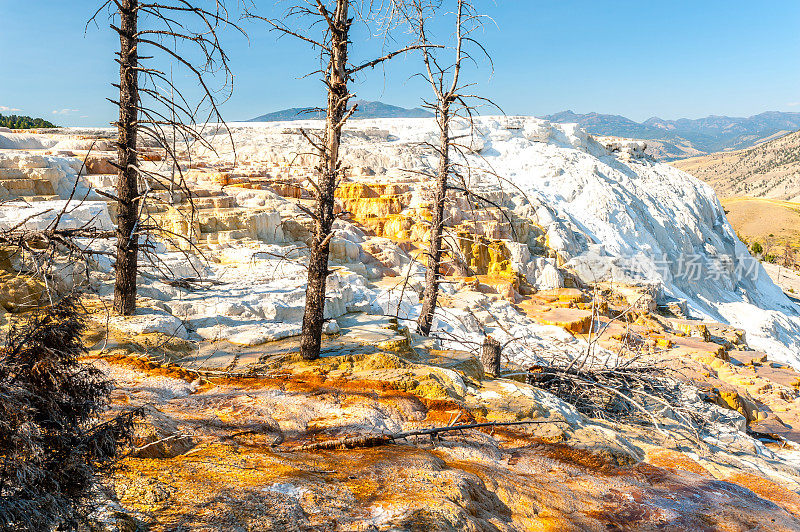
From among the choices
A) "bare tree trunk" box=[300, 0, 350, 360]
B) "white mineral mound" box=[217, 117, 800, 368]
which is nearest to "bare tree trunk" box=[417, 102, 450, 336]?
"bare tree trunk" box=[300, 0, 350, 360]

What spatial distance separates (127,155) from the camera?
5.70 metres

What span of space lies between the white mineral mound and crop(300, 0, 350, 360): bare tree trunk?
17063mm

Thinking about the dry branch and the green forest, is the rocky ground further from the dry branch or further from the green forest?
the green forest

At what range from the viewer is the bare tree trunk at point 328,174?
5387mm

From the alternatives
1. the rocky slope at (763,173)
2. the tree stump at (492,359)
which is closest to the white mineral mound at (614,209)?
the tree stump at (492,359)

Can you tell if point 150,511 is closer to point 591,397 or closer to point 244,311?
point 244,311

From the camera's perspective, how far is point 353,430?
3977 mm

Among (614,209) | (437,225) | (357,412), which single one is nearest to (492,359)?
(437,225)

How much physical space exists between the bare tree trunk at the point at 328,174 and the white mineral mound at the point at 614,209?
17.1m

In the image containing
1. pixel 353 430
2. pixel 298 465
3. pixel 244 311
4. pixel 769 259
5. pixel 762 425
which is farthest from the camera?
pixel 769 259

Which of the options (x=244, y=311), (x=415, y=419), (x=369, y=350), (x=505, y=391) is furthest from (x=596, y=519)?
(x=244, y=311)

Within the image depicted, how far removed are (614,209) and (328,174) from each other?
2885cm

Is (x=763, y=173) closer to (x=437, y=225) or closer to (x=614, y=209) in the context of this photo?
(x=614, y=209)

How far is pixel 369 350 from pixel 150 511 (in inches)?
155
